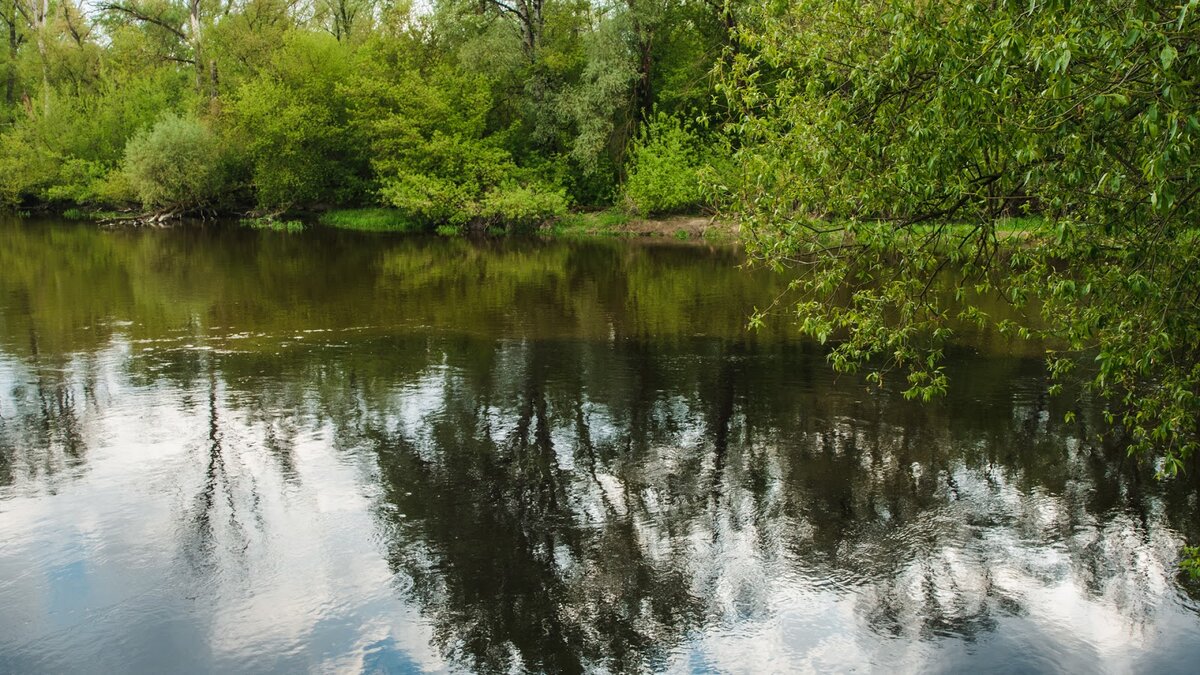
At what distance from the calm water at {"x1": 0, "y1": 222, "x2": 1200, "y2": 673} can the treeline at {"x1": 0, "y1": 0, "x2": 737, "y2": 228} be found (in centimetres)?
3698

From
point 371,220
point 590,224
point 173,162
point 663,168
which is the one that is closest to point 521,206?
point 590,224

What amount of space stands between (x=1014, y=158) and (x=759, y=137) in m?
6.21

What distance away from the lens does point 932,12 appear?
28.2 ft

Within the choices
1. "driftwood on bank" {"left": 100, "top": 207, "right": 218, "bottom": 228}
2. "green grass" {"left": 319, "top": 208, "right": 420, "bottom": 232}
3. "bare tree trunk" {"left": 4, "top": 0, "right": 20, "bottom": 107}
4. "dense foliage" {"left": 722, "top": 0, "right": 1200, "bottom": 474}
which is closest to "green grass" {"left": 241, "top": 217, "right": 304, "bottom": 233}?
"green grass" {"left": 319, "top": 208, "right": 420, "bottom": 232}

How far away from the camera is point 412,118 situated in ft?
200

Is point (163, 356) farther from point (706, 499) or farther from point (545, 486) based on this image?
point (706, 499)

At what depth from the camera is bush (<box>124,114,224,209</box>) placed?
64.2 m

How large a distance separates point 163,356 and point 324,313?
6.87 meters

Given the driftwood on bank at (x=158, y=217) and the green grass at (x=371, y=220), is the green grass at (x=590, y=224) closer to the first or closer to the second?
the green grass at (x=371, y=220)

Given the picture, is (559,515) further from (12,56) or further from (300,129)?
(12,56)

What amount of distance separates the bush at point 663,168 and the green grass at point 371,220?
1557cm

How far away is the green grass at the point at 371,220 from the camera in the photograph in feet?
→ 210

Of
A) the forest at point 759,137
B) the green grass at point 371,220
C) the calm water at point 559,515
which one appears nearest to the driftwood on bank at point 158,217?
the forest at point 759,137

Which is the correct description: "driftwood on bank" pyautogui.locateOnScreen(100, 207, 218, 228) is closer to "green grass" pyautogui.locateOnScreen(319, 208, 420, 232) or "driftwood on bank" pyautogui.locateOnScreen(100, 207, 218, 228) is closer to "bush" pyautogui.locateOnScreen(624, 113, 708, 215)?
"green grass" pyautogui.locateOnScreen(319, 208, 420, 232)
